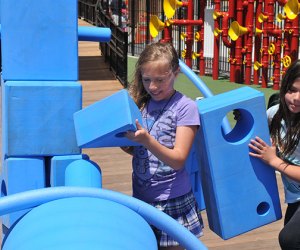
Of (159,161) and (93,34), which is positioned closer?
(159,161)

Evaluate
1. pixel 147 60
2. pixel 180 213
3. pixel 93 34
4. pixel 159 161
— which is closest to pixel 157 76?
pixel 147 60

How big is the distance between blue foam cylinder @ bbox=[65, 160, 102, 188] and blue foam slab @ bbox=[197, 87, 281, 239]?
42 centimetres

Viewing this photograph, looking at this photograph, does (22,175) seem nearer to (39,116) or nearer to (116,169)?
(39,116)

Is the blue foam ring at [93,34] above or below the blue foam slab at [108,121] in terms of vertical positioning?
above

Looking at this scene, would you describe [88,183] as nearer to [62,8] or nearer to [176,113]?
[176,113]

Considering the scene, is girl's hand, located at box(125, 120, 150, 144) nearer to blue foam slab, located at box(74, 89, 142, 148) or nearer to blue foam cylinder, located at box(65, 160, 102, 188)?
blue foam slab, located at box(74, 89, 142, 148)

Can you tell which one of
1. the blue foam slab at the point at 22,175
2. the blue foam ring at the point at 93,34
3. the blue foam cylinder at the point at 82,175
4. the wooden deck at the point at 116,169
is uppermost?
the blue foam ring at the point at 93,34

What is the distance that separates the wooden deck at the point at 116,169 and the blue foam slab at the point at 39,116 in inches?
75.3

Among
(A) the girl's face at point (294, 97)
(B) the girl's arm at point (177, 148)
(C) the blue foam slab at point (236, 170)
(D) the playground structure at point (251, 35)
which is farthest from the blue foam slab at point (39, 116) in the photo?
(D) the playground structure at point (251, 35)

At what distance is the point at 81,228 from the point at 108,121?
20.2 inches

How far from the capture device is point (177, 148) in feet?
6.81

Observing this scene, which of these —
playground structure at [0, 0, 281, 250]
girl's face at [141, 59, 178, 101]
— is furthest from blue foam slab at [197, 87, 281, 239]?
girl's face at [141, 59, 178, 101]

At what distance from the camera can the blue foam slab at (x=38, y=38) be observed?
2.14m

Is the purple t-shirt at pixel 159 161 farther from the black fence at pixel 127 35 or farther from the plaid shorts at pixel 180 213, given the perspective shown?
the black fence at pixel 127 35
